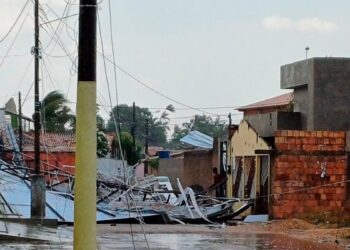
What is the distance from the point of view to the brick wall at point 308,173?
23.8m

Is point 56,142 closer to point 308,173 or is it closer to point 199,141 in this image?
point 199,141

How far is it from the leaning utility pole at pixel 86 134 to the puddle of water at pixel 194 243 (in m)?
9.68

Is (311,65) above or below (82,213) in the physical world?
above

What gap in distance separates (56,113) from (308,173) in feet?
106

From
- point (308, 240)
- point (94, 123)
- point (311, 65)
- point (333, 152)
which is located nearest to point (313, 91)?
point (311, 65)

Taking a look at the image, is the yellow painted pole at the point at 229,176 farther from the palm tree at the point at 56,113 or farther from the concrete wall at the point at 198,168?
the palm tree at the point at 56,113

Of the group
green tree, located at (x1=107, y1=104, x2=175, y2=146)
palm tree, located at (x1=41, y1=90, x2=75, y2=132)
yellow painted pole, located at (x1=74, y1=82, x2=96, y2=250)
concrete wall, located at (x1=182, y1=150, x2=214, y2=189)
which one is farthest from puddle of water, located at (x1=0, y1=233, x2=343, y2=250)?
green tree, located at (x1=107, y1=104, x2=175, y2=146)

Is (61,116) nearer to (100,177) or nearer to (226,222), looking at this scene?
(100,177)

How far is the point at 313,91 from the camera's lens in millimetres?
25797

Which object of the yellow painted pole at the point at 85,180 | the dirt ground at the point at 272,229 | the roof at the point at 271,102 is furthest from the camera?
the roof at the point at 271,102

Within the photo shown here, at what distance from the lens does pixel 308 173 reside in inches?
943

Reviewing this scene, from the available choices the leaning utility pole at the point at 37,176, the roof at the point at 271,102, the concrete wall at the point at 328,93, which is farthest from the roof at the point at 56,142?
the leaning utility pole at the point at 37,176

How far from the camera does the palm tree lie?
51.2 metres

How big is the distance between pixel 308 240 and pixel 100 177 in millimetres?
11282
